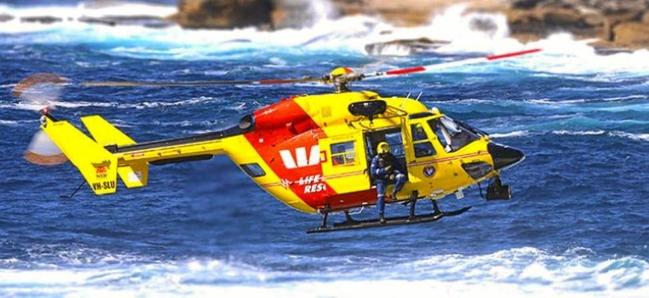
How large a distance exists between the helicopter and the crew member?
0.15m

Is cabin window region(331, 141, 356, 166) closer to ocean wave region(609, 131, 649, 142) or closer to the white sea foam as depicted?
the white sea foam

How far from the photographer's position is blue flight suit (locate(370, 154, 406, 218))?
24.2m

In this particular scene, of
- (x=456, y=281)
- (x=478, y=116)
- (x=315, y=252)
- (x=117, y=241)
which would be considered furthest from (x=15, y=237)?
(x=478, y=116)

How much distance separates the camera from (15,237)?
A: 32.4 metres

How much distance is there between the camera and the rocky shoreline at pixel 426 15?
205ft

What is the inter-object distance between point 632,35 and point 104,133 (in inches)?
1590

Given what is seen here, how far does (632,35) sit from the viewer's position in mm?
61438

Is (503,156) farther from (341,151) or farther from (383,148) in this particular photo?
(341,151)

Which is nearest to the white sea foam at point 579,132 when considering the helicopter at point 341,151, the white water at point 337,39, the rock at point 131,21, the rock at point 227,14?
the white water at point 337,39

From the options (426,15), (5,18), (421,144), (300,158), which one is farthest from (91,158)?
(5,18)

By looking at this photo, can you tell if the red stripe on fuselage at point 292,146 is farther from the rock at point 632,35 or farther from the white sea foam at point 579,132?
the rock at point 632,35

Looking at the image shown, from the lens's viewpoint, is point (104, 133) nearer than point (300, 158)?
No

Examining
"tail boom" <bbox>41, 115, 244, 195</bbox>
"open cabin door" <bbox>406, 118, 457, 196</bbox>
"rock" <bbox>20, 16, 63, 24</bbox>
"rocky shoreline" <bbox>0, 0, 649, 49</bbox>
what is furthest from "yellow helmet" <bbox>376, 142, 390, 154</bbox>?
"rock" <bbox>20, 16, 63, 24</bbox>

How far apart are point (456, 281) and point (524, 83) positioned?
81.2ft
